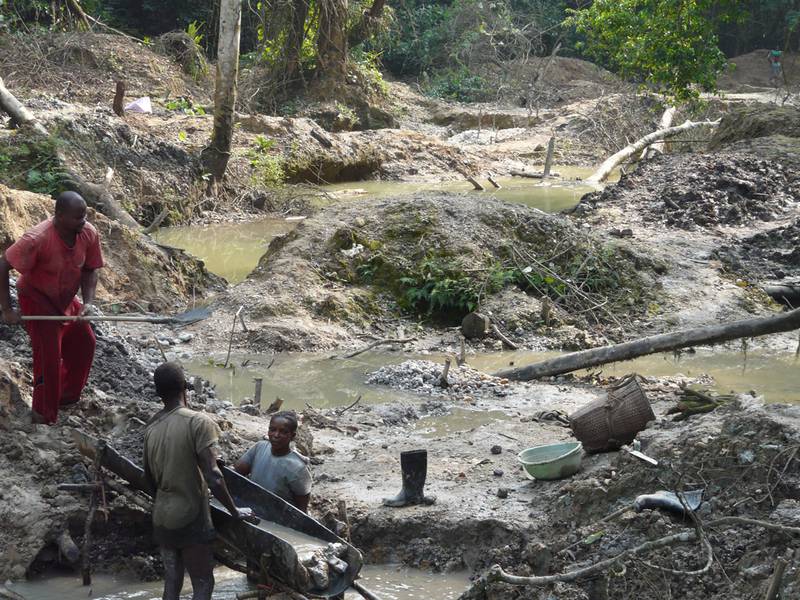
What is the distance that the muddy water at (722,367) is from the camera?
10.3 meters

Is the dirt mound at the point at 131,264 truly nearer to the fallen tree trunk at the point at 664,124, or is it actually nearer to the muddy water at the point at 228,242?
the muddy water at the point at 228,242

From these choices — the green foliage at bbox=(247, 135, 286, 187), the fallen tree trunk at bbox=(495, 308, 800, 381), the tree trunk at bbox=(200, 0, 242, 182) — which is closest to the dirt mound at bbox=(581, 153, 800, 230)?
the tree trunk at bbox=(200, 0, 242, 182)

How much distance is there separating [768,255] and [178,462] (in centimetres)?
1207

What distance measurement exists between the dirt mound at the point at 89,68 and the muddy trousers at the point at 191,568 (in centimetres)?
1731

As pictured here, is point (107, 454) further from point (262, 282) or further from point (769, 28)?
point (769, 28)

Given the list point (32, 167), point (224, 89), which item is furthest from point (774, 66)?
point (32, 167)

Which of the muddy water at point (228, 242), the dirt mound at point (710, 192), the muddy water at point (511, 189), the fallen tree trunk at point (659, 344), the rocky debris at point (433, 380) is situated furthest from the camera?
the muddy water at point (511, 189)

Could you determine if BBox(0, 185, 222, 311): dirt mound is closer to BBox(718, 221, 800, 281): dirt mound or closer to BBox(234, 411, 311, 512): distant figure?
BBox(234, 411, 311, 512): distant figure

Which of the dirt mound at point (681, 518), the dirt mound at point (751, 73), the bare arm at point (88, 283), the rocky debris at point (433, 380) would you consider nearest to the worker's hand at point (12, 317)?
the bare arm at point (88, 283)

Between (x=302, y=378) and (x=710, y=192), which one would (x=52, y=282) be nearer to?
(x=302, y=378)

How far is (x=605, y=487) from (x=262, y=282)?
6950 mm

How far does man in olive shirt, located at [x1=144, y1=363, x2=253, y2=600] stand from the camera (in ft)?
15.9

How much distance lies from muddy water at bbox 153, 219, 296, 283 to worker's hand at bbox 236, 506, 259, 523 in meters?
9.33

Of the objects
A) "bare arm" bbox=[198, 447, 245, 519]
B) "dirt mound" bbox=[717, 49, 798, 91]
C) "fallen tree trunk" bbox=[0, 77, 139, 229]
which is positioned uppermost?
"dirt mound" bbox=[717, 49, 798, 91]
